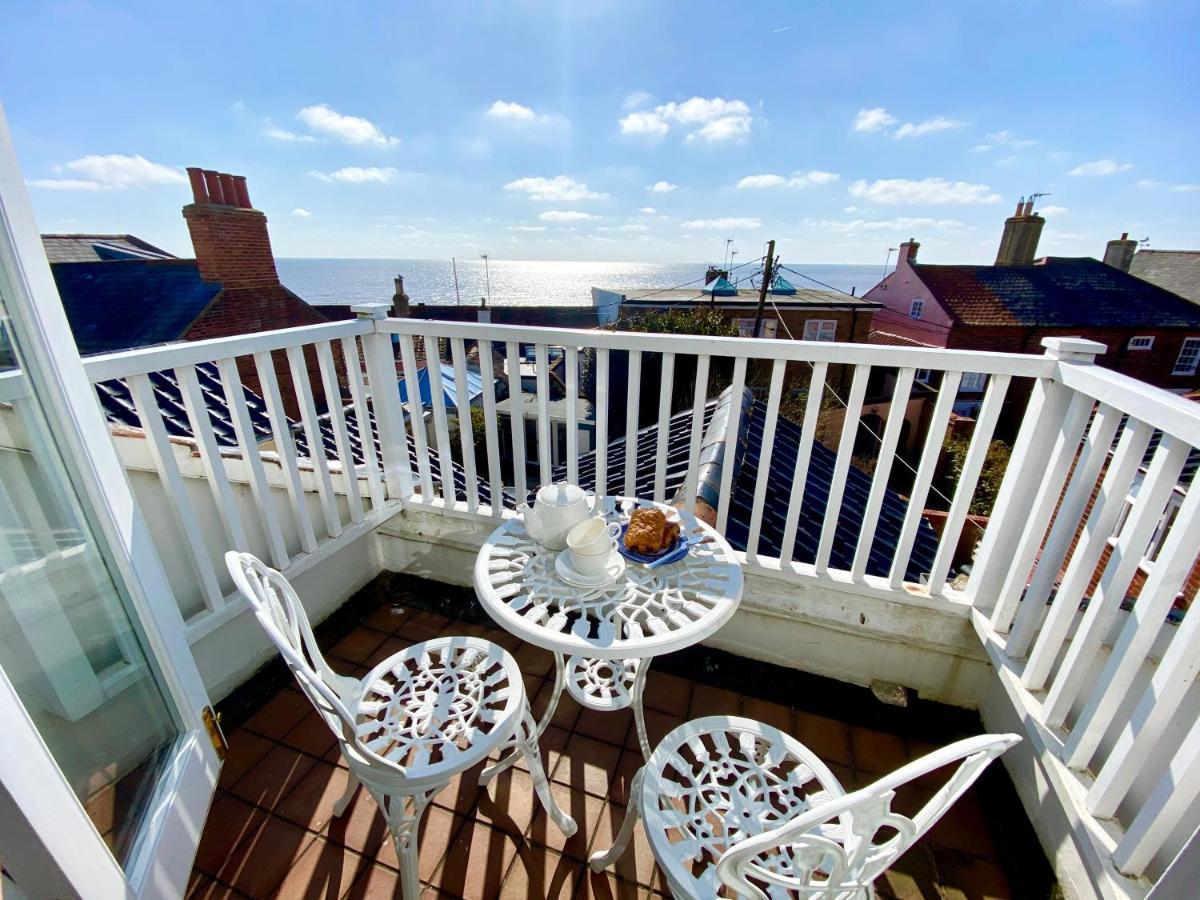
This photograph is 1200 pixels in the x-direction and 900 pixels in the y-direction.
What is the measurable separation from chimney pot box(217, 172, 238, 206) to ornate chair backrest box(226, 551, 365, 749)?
9.92 metres

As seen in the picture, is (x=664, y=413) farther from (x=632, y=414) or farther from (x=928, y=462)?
(x=928, y=462)

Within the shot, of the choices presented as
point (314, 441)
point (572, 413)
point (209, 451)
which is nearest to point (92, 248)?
point (314, 441)

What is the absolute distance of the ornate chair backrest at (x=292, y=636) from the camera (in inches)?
35.6

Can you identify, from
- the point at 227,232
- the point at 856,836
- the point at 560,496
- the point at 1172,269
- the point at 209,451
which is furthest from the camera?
the point at 1172,269

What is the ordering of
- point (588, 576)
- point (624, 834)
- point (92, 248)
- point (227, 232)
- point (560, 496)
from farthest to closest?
point (92, 248) < point (227, 232) < point (560, 496) < point (588, 576) < point (624, 834)

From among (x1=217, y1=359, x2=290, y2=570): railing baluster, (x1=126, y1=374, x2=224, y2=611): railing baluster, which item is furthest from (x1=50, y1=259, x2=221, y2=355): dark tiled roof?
(x1=126, y1=374, x2=224, y2=611): railing baluster

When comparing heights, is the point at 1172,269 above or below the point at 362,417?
above

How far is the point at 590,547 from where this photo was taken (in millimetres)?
1318

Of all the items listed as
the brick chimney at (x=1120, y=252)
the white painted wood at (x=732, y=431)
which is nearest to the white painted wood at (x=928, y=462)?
the white painted wood at (x=732, y=431)

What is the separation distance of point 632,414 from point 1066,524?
1.39 metres

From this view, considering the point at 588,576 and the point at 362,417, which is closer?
the point at 588,576

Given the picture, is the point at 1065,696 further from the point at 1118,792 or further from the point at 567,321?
the point at 567,321

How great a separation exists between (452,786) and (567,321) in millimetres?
18491

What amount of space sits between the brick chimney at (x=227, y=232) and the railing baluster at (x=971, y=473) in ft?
35.4
